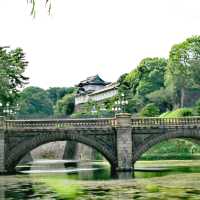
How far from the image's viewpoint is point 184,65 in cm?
9025

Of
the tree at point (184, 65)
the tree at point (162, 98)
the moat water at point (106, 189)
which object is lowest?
the moat water at point (106, 189)

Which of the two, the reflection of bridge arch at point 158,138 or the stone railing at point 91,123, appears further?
the stone railing at point 91,123

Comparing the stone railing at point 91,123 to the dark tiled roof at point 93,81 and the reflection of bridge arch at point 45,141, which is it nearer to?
the reflection of bridge arch at point 45,141

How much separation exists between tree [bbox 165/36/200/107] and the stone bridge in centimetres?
4042

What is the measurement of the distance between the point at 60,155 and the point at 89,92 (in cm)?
7538

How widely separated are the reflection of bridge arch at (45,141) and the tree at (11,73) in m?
14.5

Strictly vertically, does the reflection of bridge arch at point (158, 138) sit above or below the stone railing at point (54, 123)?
below

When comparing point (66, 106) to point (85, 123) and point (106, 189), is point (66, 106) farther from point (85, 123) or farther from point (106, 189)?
point (106, 189)

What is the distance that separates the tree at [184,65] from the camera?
89.9 m

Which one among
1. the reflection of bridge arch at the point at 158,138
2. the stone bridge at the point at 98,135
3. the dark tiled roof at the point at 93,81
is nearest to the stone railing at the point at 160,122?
the stone bridge at the point at 98,135

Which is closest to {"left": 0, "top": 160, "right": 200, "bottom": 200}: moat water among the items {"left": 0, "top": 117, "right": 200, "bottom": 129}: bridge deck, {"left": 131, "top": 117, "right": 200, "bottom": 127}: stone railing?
{"left": 0, "top": 117, "right": 200, "bottom": 129}: bridge deck

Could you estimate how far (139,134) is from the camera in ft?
165

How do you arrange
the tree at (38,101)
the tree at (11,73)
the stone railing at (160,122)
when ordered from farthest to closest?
the tree at (38,101)
the tree at (11,73)
the stone railing at (160,122)

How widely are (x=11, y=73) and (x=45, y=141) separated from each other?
76.0ft
